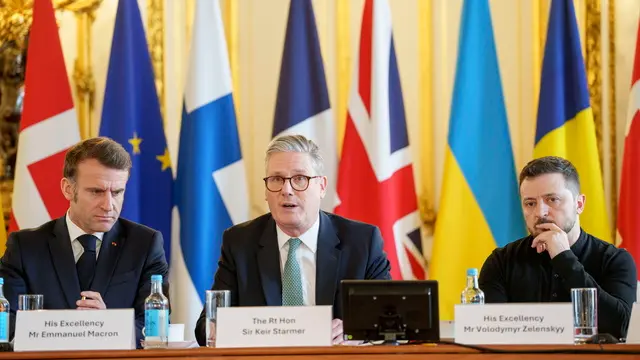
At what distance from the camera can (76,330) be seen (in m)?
2.91

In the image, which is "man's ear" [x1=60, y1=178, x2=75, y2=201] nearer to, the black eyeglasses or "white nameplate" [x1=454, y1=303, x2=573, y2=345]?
the black eyeglasses

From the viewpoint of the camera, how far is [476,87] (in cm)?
545

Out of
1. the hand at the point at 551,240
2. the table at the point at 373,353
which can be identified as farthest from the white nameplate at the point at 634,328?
the hand at the point at 551,240

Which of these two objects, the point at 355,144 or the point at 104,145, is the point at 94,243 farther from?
the point at 355,144

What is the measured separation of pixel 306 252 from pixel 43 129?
2184mm

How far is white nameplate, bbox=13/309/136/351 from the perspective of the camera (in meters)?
2.90

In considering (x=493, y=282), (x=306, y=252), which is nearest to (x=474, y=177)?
(x=493, y=282)

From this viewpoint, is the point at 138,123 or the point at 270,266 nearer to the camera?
the point at 270,266

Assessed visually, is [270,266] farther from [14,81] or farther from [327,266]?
[14,81]

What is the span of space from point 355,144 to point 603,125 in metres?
1.41

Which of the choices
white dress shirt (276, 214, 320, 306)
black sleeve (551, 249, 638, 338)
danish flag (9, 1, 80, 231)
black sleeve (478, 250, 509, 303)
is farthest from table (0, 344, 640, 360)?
danish flag (9, 1, 80, 231)

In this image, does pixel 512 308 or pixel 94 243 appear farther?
pixel 94 243

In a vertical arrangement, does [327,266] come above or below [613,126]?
below

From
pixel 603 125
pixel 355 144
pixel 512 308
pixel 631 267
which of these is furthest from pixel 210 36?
pixel 512 308
